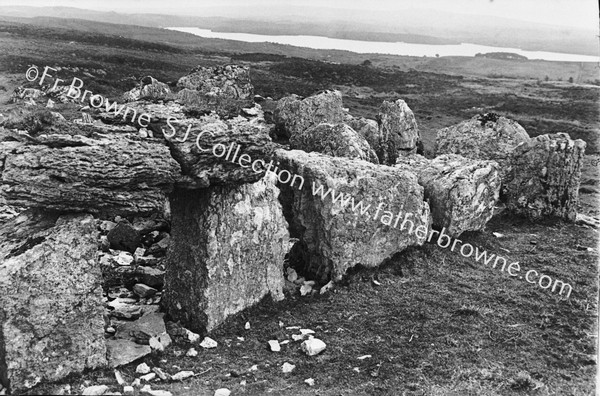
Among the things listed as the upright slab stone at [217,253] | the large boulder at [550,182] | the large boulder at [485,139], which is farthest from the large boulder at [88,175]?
the large boulder at [485,139]

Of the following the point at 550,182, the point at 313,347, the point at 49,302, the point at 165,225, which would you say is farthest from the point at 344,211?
the point at 550,182

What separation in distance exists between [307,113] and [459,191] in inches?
336

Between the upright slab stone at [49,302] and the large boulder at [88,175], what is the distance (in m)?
0.32

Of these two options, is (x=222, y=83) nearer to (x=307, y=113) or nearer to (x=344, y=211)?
(x=307, y=113)

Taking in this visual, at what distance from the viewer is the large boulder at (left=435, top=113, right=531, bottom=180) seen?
14914 millimetres

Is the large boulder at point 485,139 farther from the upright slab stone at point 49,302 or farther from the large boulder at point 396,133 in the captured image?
the upright slab stone at point 49,302

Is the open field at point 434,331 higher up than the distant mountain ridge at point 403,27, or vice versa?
the distant mountain ridge at point 403,27

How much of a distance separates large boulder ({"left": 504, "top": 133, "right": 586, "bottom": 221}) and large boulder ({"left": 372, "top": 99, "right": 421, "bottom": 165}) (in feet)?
13.8

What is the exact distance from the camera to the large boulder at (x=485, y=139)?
48.9 ft

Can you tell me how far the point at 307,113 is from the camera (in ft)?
59.9

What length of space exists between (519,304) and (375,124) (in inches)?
353

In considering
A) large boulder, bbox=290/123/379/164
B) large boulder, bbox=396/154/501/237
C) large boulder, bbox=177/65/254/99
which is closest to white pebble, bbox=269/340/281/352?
large boulder, bbox=396/154/501/237

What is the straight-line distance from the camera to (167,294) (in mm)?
7918

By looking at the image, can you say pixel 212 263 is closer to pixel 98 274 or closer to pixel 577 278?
pixel 98 274
